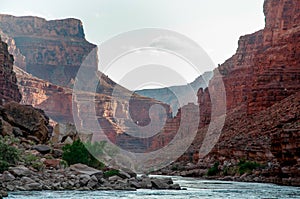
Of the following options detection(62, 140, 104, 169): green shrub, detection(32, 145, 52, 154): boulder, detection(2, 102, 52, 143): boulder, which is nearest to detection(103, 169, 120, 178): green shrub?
detection(62, 140, 104, 169): green shrub

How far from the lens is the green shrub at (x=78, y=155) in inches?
1631

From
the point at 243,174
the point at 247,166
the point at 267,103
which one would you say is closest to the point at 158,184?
the point at 243,174

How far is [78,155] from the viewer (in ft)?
137

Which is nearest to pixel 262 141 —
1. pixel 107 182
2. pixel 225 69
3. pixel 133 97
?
pixel 107 182

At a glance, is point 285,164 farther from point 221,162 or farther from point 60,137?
point 221,162

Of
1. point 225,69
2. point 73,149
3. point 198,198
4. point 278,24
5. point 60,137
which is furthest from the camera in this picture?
point 225,69

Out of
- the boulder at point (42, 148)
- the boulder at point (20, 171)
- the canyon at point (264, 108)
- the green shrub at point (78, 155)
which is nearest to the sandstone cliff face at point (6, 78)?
the canyon at point (264, 108)

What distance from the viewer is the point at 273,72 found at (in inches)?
3735

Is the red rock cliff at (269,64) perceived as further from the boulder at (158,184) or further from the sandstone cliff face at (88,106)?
the boulder at (158,184)

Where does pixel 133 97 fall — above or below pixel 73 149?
above

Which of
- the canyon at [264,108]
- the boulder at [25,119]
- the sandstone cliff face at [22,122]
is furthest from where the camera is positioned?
the canyon at [264,108]

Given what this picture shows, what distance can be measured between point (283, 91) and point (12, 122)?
2038 inches

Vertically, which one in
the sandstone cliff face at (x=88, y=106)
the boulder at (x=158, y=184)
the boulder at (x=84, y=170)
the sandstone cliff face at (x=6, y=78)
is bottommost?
the boulder at (x=158, y=184)

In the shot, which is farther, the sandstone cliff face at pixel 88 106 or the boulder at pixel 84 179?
the sandstone cliff face at pixel 88 106
